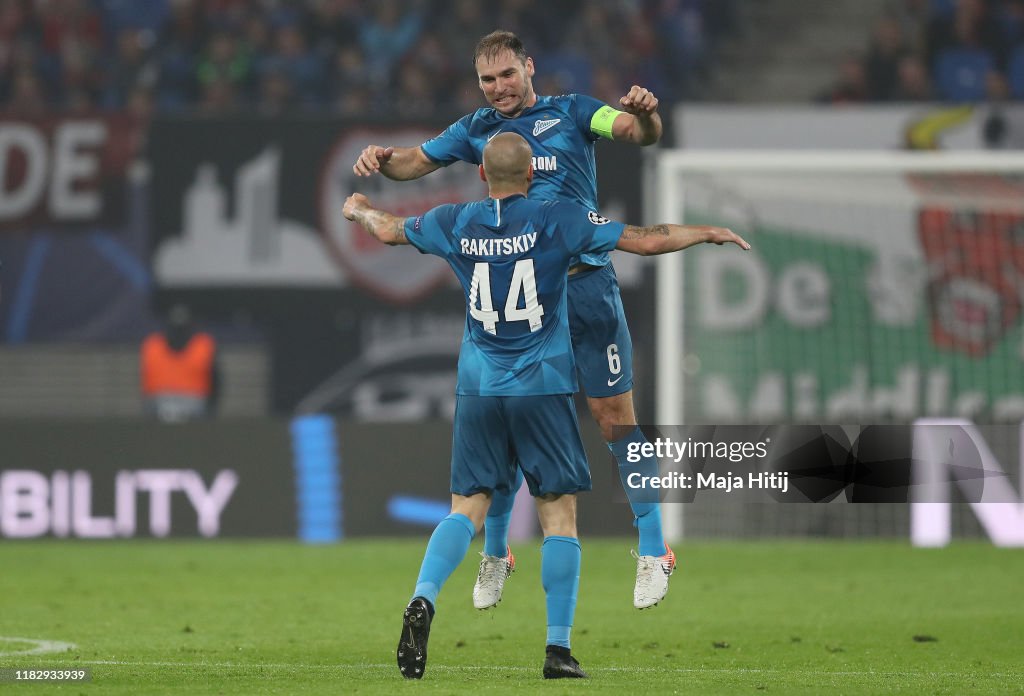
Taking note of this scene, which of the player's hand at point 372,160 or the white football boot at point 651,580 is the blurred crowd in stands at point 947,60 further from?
the player's hand at point 372,160

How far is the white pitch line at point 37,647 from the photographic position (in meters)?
7.90

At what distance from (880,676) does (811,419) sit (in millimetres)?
7170

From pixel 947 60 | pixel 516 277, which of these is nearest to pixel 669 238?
pixel 516 277

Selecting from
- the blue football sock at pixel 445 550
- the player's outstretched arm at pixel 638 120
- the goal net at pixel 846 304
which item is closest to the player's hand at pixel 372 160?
the player's outstretched arm at pixel 638 120

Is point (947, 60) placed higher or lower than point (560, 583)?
higher

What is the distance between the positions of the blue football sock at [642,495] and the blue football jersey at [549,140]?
97cm

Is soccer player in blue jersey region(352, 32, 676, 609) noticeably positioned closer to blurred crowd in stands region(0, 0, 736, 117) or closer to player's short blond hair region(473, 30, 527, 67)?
player's short blond hair region(473, 30, 527, 67)

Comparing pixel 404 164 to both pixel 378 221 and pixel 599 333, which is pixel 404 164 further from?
pixel 599 333

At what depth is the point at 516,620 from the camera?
384 inches

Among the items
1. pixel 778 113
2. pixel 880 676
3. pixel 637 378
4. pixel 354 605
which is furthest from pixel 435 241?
pixel 778 113

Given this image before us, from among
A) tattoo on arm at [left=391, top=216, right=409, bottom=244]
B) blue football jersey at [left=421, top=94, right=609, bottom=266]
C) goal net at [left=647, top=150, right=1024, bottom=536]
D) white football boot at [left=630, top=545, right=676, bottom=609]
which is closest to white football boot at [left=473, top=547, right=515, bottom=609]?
white football boot at [left=630, top=545, right=676, bottom=609]

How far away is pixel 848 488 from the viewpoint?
33.2 feet

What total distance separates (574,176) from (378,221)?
1131 mm

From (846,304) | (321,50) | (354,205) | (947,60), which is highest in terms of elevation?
(321,50)
